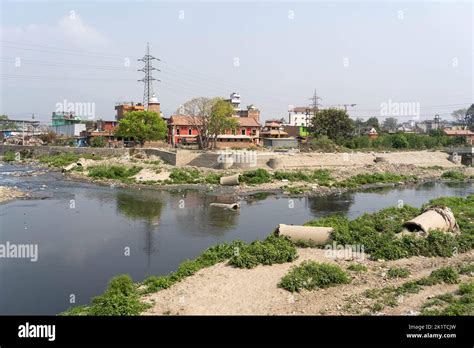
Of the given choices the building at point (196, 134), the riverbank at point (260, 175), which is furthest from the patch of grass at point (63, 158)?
the building at point (196, 134)

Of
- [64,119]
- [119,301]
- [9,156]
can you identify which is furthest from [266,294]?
[64,119]

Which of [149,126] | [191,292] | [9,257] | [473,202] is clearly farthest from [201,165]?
[191,292]

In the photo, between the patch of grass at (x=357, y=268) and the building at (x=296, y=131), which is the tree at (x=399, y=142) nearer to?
the building at (x=296, y=131)

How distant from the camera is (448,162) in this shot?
62031mm

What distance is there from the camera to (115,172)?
4466 cm

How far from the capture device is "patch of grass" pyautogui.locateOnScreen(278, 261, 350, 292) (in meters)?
13.3

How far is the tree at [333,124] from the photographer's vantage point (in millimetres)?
69312

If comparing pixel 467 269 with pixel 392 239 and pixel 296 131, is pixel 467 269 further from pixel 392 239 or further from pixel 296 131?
pixel 296 131

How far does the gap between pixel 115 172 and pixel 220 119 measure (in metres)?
17.0

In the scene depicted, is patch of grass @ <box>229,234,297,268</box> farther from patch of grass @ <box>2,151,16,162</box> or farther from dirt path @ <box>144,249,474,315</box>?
patch of grass @ <box>2,151,16,162</box>

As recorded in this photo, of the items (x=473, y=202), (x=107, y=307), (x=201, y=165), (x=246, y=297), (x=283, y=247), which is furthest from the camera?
(x=201, y=165)
